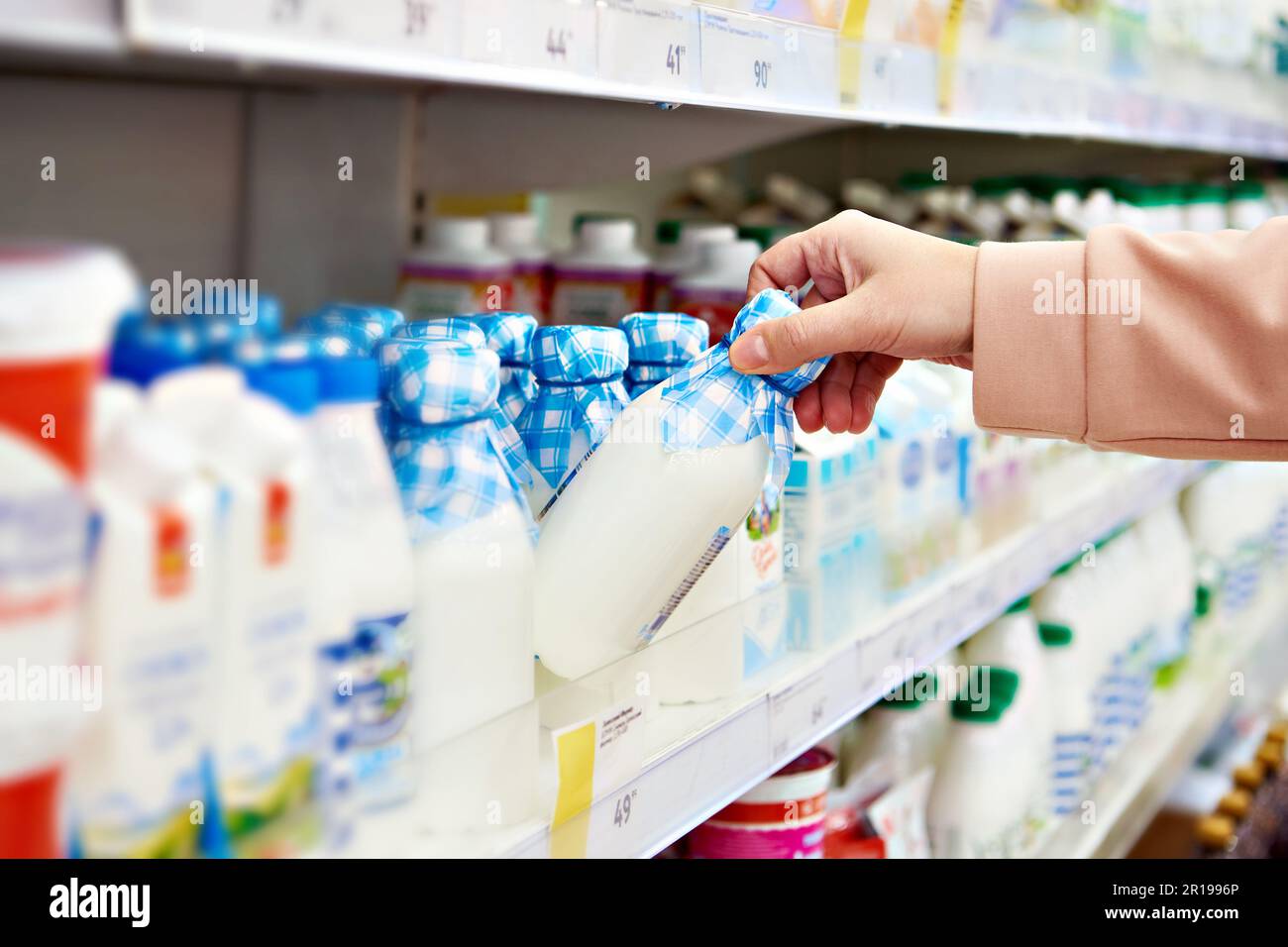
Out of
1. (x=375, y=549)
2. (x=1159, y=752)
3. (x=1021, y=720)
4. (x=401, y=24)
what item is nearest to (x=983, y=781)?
(x=1021, y=720)

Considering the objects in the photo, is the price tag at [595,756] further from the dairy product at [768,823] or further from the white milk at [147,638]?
the dairy product at [768,823]

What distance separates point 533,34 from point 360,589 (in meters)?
0.38

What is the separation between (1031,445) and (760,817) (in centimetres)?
71

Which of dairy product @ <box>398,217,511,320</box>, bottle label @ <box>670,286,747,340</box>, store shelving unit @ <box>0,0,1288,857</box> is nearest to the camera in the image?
store shelving unit @ <box>0,0,1288,857</box>

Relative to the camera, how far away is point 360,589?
721mm

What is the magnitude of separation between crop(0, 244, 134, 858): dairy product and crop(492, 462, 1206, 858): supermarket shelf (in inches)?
13.1

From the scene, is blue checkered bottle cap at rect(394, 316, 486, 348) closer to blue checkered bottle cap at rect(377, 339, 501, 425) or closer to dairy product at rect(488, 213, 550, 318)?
blue checkered bottle cap at rect(377, 339, 501, 425)

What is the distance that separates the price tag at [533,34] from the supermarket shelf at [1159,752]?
1469 millimetres

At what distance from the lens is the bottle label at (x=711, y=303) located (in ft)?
4.99

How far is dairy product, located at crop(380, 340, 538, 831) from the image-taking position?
80cm

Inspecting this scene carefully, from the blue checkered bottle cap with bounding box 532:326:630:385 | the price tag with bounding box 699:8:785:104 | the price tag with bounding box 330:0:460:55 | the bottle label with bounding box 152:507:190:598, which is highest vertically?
the price tag with bounding box 699:8:785:104

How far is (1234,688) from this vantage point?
2.64 meters

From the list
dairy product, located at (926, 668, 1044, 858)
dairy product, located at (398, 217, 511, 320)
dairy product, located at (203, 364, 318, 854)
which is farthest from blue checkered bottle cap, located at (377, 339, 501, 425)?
dairy product, located at (926, 668, 1044, 858)
